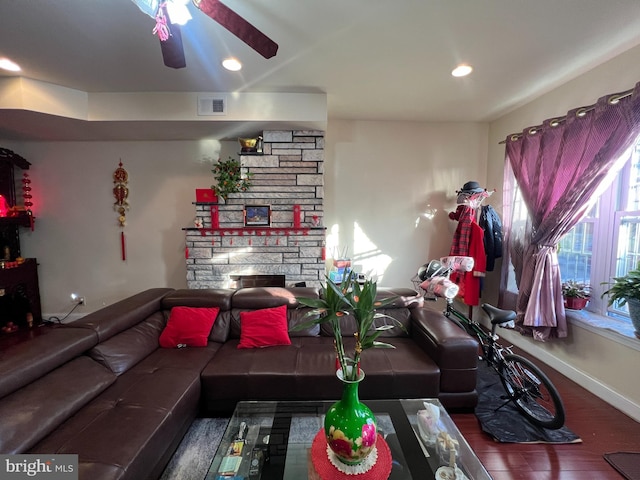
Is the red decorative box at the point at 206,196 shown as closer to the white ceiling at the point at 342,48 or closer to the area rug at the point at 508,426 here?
the white ceiling at the point at 342,48

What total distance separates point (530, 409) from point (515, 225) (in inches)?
72.6

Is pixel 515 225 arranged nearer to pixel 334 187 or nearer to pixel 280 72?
pixel 334 187

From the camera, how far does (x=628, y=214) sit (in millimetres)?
2100

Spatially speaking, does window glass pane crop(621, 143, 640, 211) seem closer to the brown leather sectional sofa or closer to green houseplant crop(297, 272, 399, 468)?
the brown leather sectional sofa

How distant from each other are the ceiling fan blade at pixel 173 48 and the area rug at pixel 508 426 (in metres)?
2.91

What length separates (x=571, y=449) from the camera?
160 centimetres

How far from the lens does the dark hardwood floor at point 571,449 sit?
1460 millimetres

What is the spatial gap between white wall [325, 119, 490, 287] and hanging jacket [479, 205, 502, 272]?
21.0 inches

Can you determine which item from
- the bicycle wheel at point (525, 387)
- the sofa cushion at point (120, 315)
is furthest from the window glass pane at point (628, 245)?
the sofa cushion at point (120, 315)

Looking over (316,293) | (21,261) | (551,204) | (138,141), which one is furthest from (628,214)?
(21,261)

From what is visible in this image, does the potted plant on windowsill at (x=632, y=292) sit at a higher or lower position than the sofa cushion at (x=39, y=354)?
higher

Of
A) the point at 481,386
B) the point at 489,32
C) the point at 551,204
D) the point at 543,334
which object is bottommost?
the point at 481,386

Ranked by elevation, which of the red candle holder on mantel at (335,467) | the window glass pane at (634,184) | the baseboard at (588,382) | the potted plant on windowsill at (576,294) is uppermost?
the window glass pane at (634,184)

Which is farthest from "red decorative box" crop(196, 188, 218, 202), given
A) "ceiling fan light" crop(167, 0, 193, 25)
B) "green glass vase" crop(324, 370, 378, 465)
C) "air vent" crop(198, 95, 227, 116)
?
"green glass vase" crop(324, 370, 378, 465)
